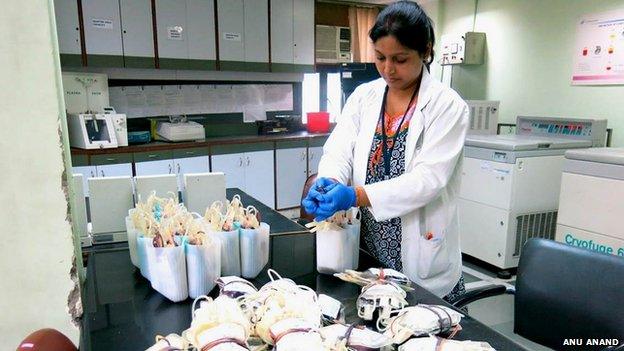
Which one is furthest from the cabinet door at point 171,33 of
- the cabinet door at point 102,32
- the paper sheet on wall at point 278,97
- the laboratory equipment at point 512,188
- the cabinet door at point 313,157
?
the laboratory equipment at point 512,188

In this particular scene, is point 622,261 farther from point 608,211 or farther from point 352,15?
point 352,15

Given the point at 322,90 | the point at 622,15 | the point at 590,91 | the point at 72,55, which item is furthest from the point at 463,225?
the point at 72,55

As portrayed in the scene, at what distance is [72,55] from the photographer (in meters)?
3.34

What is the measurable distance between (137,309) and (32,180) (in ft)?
1.20

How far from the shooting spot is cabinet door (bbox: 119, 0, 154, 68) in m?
3.50

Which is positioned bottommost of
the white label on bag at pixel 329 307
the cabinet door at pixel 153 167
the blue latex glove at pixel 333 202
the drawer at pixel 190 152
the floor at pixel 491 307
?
the floor at pixel 491 307

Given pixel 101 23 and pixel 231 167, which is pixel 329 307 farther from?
pixel 101 23

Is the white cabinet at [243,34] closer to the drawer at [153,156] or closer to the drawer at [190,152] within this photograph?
the drawer at [190,152]

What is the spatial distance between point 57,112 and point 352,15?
4483 mm

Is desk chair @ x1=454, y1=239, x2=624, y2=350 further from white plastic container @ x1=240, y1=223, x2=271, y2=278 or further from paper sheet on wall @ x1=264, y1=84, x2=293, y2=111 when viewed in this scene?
paper sheet on wall @ x1=264, y1=84, x2=293, y2=111

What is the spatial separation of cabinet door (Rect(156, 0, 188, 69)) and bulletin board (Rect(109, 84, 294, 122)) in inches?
16.1

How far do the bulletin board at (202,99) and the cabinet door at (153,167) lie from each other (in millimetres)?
721

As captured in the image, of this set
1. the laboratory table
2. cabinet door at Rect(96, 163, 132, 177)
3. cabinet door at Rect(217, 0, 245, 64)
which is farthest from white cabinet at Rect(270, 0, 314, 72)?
the laboratory table

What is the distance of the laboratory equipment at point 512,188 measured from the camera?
284cm
